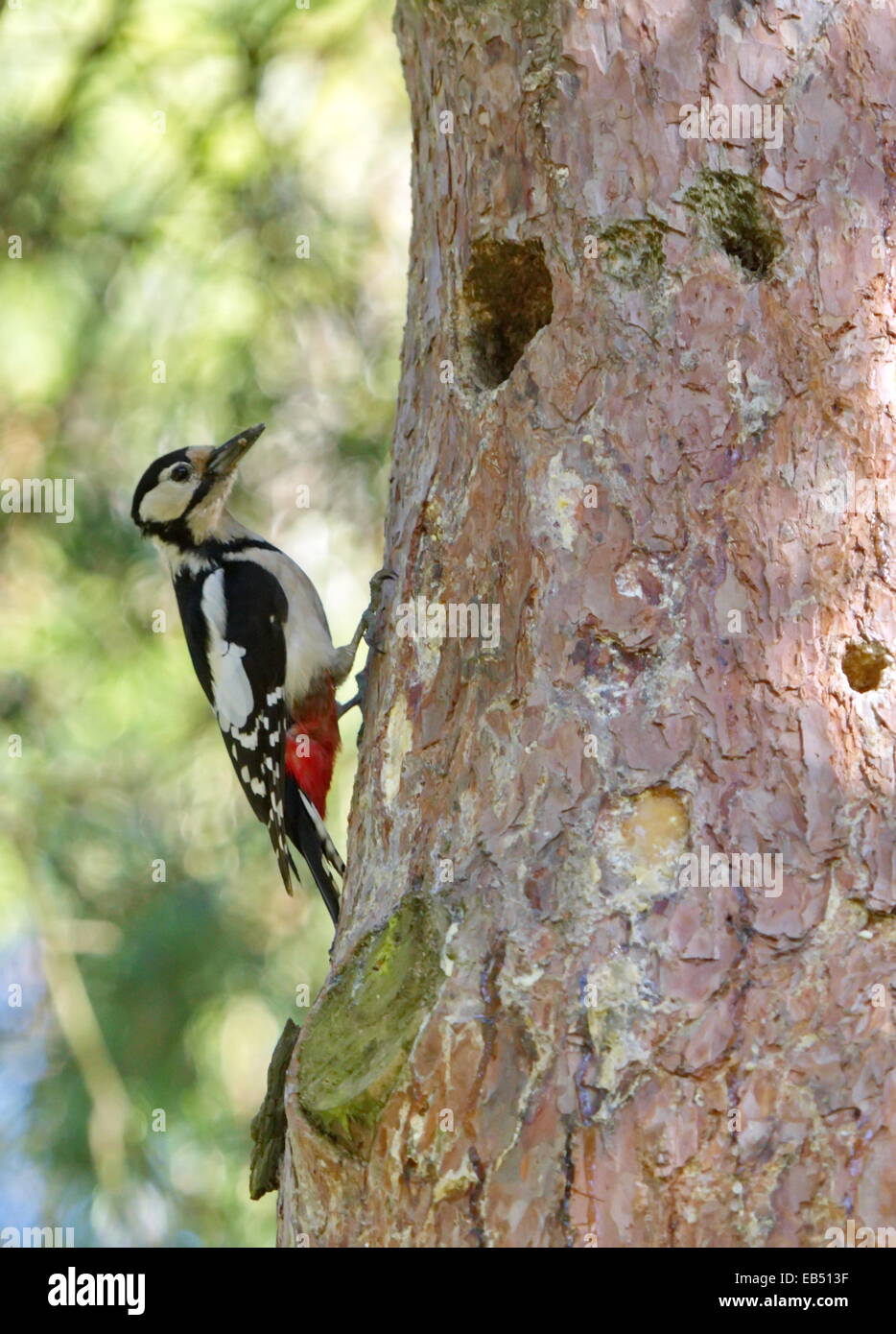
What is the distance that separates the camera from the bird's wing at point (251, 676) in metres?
3.72

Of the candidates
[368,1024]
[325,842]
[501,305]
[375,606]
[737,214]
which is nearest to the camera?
[368,1024]

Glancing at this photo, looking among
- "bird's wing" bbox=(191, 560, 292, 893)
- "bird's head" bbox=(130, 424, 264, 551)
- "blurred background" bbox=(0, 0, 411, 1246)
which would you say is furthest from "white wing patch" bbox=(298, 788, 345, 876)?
"bird's head" bbox=(130, 424, 264, 551)

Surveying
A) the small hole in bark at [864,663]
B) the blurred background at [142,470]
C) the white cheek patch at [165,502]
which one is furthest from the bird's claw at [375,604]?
the blurred background at [142,470]

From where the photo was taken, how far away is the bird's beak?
3814 millimetres

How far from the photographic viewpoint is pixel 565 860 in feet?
6.80

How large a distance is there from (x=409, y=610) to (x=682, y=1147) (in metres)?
1.06

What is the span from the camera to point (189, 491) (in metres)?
3.91

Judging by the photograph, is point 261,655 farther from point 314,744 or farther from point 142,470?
point 142,470

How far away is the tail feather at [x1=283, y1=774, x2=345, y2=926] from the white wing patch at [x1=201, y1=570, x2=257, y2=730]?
172 millimetres

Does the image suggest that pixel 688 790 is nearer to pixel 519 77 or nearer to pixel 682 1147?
pixel 682 1147

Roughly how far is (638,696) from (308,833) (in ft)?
5.82

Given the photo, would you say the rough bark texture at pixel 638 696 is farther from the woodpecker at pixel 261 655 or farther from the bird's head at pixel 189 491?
the bird's head at pixel 189 491

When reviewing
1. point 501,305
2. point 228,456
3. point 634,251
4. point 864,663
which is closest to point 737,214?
point 634,251

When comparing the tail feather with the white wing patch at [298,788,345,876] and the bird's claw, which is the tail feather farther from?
the bird's claw
